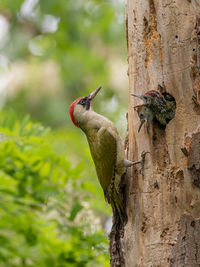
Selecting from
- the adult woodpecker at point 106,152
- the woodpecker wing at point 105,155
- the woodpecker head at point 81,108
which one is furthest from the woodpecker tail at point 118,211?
the woodpecker head at point 81,108

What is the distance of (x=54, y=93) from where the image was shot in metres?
10.9

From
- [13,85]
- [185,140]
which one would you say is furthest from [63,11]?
[185,140]

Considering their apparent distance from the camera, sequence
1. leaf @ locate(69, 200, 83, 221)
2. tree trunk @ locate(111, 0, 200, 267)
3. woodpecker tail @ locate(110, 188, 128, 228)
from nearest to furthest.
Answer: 1. tree trunk @ locate(111, 0, 200, 267)
2. woodpecker tail @ locate(110, 188, 128, 228)
3. leaf @ locate(69, 200, 83, 221)

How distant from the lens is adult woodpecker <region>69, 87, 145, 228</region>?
4133 millimetres

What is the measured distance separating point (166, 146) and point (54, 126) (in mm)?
6873

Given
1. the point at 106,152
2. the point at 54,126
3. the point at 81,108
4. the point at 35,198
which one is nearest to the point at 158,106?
the point at 106,152

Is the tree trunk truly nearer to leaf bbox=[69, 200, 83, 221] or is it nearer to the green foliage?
leaf bbox=[69, 200, 83, 221]

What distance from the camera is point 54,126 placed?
10.5 meters

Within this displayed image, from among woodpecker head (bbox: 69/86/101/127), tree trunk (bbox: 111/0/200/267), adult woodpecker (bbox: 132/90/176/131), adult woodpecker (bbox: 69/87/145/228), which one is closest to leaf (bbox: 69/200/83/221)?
adult woodpecker (bbox: 69/87/145/228)

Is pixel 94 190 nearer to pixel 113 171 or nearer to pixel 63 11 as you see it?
pixel 113 171

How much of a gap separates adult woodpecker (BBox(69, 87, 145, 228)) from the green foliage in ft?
1.17

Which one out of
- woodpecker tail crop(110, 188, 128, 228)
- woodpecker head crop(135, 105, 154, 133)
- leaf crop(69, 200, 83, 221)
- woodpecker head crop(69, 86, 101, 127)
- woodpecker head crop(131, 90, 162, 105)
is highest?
woodpecker head crop(69, 86, 101, 127)

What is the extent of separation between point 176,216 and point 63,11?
7.10m

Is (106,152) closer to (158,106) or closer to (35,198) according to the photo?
(35,198)
